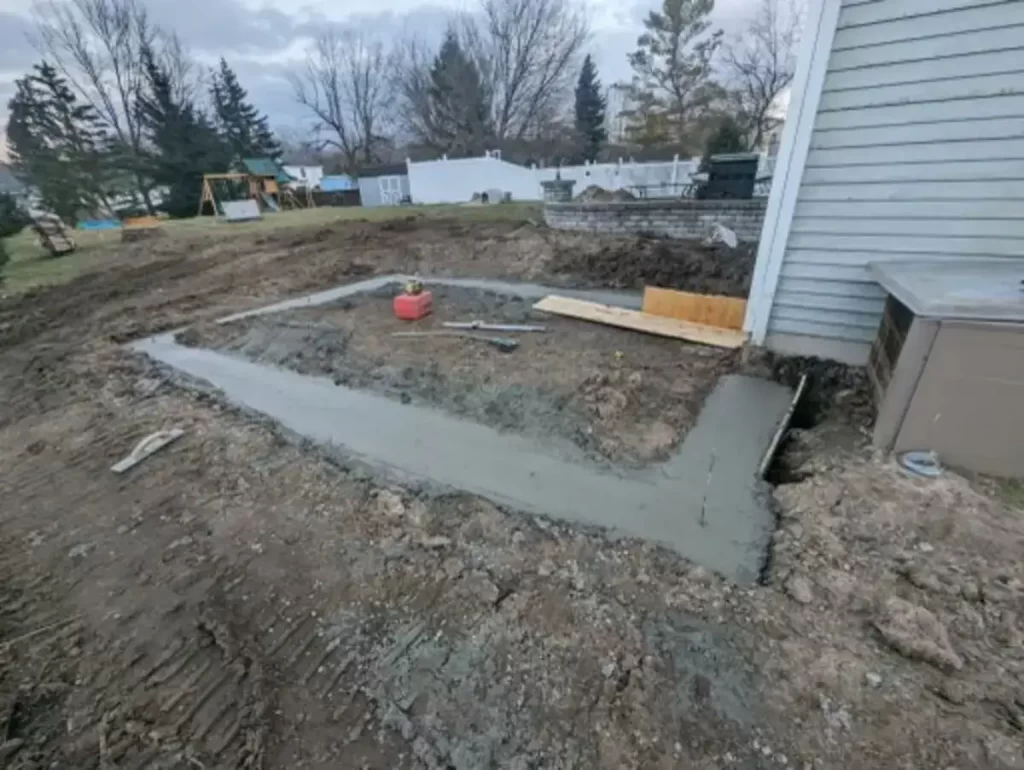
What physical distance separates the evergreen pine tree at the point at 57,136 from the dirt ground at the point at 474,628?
17651 mm

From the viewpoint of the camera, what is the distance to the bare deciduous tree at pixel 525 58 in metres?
23.5

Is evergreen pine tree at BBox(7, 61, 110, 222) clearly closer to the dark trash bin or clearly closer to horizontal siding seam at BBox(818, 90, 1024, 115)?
the dark trash bin

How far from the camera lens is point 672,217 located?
340 inches

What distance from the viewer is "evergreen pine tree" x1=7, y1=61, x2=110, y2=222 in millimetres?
15242

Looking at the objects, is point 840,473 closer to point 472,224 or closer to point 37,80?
point 472,224

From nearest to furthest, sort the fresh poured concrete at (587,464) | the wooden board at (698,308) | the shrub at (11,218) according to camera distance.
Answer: the fresh poured concrete at (587,464)
the wooden board at (698,308)
the shrub at (11,218)

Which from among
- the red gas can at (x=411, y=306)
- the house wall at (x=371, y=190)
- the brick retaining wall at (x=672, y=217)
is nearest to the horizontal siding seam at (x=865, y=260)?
the red gas can at (x=411, y=306)

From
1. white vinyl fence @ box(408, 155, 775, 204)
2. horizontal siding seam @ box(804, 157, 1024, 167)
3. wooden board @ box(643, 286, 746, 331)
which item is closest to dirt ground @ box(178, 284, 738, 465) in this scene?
wooden board @ box(643, 286, 746, 331)

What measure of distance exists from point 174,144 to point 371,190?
8321 millimetres

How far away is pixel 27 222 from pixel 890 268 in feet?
66.1

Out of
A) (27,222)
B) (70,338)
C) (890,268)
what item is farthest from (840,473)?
(27,222)

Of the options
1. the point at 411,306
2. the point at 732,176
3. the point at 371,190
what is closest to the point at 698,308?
the point at 411,306

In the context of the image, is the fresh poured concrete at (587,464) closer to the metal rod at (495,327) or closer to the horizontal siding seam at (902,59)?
the metal rod at (495,327)

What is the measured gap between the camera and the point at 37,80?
769 inches
